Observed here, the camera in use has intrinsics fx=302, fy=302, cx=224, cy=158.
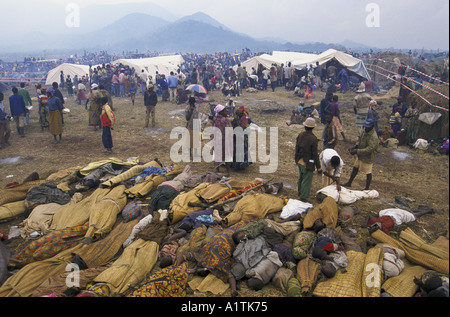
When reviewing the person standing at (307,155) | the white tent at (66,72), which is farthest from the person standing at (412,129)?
the white tent at (66,72)

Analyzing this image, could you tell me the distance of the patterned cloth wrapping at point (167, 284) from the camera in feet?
10.7

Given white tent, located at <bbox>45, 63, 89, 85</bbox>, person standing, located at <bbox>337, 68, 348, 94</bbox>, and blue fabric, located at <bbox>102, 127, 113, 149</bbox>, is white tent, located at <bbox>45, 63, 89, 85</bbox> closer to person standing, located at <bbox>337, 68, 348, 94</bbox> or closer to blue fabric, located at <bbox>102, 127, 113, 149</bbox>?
blue fabric, located at <bbox>102, 127, 113, 149</bbox>

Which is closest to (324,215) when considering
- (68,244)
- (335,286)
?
(335,286)

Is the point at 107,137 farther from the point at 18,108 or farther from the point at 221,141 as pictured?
the point at 18,108

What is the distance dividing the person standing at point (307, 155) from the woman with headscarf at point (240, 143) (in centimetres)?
183

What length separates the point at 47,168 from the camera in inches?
309

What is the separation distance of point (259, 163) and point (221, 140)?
4.58 ft

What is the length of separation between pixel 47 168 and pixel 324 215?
6942mm

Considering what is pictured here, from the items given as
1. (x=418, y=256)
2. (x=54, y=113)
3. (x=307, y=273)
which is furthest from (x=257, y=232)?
(x=54, y=113)

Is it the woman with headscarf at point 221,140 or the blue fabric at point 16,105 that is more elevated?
the blue fabric at point 16,105

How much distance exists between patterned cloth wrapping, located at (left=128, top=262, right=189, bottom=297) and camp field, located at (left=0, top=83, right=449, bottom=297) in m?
0.75

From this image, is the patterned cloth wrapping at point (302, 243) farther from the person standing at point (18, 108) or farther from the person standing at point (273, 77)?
the person standing at point (273, 77)

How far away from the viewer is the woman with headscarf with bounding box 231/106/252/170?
695cm

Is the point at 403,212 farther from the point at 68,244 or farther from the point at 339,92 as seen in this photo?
the point at 339,92
